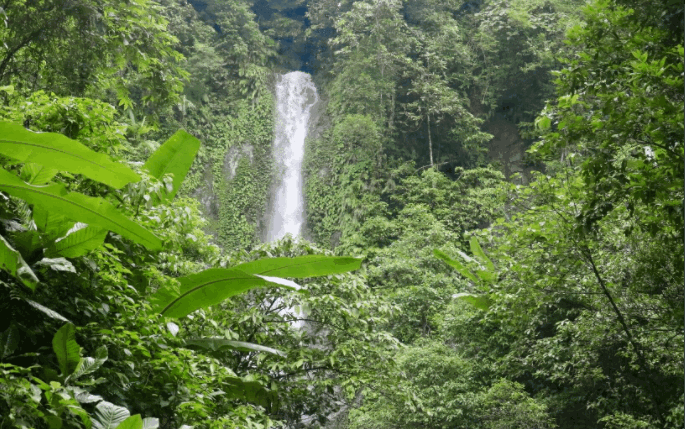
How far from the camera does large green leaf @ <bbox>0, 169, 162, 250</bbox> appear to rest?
2.09m

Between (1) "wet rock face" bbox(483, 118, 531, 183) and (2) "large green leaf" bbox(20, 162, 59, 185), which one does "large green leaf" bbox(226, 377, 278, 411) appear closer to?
(2) "large green leaf" bbox(20, 162, 59, 185)

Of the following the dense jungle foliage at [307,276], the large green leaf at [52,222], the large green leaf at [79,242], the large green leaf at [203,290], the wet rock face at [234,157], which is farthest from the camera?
the wet rock face at [234,157]

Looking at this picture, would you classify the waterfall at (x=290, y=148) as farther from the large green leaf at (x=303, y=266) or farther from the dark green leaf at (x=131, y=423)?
the dark green leaf at (x=131, y=423)

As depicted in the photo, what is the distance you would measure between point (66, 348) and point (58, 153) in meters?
0.77

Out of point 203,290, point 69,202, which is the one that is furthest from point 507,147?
point 69,202

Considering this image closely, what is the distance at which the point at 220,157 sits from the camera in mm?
17547

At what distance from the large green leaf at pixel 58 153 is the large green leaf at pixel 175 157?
1.45 meters

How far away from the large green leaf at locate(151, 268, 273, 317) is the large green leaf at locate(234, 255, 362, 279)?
10cm

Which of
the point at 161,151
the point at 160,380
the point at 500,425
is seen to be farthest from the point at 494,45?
the point at 160,380

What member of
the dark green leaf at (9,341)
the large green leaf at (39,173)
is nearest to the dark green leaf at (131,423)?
the dark green leaf at (9,341)

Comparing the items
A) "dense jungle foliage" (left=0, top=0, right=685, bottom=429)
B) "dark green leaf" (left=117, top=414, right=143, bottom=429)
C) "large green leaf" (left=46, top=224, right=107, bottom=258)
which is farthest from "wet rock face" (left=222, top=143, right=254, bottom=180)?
"dark green leaf" (left=117, top=414, right=143, bottom=429)

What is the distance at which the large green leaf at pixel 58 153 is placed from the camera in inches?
80.4

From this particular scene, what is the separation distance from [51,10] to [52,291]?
4.30m

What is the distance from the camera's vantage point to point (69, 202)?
85.3 inches
